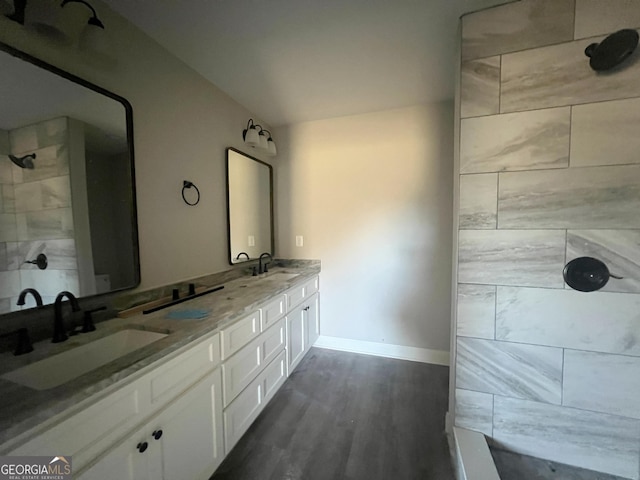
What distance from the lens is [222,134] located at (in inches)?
83.3

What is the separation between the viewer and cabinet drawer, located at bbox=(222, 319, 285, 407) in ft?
4.42

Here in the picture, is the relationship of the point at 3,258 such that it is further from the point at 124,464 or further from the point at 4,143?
the point at 124,464

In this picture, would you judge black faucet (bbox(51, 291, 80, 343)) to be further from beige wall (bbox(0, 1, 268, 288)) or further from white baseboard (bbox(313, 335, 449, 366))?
white baseboard (bbox(313, 335, 449, 366))

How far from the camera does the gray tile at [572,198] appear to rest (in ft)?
3.90

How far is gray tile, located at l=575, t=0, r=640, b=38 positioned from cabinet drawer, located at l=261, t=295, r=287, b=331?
7.36 ft

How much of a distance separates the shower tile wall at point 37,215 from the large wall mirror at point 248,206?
1.11m

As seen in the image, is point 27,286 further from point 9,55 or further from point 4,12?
point 4,12

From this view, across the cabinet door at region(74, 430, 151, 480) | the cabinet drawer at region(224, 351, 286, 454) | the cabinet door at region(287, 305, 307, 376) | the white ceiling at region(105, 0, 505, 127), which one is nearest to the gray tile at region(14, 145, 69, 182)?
the white ceiling at region(105, 0, 505, 127)

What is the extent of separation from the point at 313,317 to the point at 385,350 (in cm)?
82

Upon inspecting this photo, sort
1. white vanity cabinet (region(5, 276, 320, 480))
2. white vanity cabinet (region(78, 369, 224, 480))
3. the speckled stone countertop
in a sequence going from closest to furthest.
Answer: the speckled stone countertop
white vanity cabinet (region(5, 276, 320, 480))
white vanity cabinet (region(78, 369, 224, 480))

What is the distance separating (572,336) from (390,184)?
172 centimetres

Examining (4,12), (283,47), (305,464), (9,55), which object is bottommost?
(305,464)

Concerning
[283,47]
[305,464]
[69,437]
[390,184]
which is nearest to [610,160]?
[390,184]

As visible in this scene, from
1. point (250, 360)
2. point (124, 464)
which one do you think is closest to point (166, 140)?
point (250, 360)
